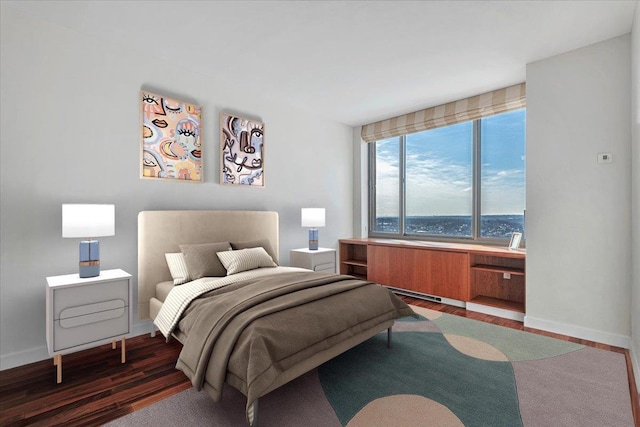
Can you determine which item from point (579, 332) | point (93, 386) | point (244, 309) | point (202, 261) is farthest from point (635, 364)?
point (93, 386)

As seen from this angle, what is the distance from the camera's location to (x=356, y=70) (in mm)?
3395

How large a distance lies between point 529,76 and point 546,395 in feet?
9.41

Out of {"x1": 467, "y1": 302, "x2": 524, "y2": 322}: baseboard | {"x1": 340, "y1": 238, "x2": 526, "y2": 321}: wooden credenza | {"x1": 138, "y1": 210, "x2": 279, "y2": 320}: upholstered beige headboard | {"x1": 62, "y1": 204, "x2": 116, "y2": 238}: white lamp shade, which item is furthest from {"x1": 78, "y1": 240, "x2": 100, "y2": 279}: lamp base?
{"x1": 467, "y1": 302, "x2": 524, "y2": 322}: baseboard

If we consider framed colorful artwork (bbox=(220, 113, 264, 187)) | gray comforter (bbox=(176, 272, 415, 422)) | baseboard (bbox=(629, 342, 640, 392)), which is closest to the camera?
gray comforter (bbox=(176, 272, 415, 422))

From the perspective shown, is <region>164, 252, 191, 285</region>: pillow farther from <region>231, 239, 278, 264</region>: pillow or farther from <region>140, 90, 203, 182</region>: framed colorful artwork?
<region>140, 90, 203, 182</region>: framed colorful artwork

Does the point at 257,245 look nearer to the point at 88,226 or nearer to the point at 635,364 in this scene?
the point at 88,226

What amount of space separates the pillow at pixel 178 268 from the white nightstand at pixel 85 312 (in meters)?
0.43

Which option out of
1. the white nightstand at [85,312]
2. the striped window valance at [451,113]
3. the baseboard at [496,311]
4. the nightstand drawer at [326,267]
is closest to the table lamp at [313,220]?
the nightstand drawer at [326,267]

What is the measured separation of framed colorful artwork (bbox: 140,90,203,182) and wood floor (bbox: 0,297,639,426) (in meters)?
1.60

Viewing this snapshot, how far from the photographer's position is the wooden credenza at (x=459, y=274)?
3715 mm

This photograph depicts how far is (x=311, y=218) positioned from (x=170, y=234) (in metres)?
1.79

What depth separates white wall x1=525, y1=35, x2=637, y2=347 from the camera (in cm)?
279

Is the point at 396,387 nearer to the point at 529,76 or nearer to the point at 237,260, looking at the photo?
the point at 237,260

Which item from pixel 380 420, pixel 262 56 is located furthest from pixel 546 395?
pixel 262 56
